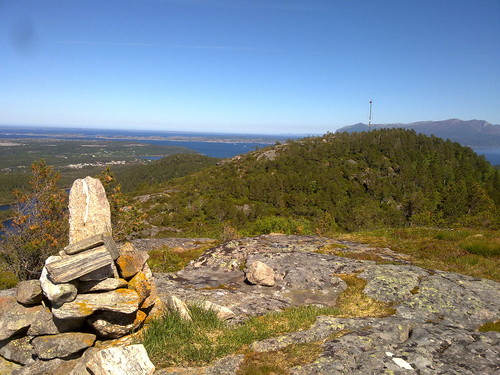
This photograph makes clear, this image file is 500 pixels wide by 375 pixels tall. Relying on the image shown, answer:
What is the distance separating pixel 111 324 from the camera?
8.13 m

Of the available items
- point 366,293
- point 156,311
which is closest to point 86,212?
point 156,311

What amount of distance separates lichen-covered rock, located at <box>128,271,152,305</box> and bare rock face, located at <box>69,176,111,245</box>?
1861 millimetres

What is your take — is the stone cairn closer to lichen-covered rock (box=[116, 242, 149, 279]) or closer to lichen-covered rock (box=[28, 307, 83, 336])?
lichen-covered rock (box=[28, 307, 83, 336])

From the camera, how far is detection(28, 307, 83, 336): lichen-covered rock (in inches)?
308

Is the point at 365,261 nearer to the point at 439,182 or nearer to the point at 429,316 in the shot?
the point at 429,316

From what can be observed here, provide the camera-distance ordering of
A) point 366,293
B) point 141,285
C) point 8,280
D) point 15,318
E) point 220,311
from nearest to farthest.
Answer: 1. point 15,318
2. point 141,285
3. point 220,311
4. point 366,293
5. point 8,280

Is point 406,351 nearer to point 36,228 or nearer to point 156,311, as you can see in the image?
point 156,311

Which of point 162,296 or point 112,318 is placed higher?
point 112,318

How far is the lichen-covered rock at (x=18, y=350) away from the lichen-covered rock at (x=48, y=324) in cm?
46

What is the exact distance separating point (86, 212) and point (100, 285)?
8.34 ft

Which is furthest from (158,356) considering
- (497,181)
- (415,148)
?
(415,148)

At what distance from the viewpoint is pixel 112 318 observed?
8.20 m

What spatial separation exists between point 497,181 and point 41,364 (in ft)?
508

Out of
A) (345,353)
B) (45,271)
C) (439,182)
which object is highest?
(45,271)
